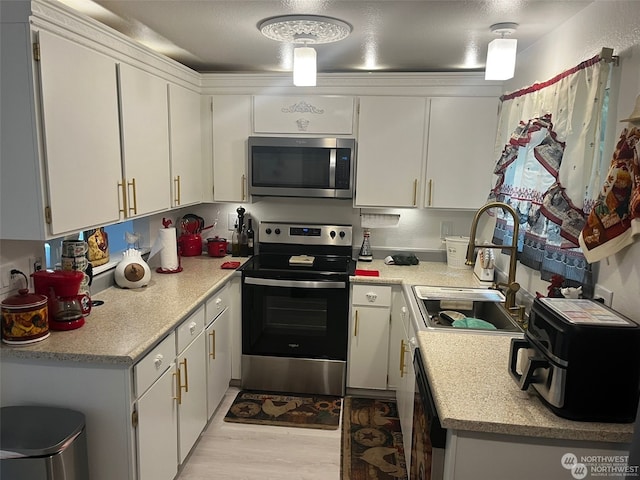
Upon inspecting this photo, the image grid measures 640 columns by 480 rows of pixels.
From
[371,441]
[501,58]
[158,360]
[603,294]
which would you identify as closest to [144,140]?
[158,360]

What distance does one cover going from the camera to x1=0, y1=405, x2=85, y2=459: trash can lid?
1.50 m

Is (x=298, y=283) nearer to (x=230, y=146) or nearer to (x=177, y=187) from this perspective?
(x=177, y=187)

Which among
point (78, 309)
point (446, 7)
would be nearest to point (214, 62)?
point (446, 7)

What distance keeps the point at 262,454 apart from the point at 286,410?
445mm

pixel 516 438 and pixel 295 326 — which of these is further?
pixel 295 326

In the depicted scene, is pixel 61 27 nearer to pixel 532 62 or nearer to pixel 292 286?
pixel 292 286

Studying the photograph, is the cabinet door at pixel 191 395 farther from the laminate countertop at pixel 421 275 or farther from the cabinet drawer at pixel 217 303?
the laminate countertop at pixel 421 275

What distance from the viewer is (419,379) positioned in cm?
178

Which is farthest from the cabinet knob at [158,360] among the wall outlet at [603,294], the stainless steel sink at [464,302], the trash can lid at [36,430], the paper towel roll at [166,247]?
the wall outlet at [603,294]

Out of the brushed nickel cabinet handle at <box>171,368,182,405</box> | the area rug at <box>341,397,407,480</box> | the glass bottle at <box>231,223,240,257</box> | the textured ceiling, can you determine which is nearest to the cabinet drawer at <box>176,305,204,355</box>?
the brushed nickel cabinet handle at <box>171,368,182,405</box>

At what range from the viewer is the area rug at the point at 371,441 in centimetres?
242

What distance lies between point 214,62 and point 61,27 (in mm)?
1459

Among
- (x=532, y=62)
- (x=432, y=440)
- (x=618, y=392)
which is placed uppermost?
(x=532, y=62)

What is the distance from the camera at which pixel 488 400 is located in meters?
1.42
